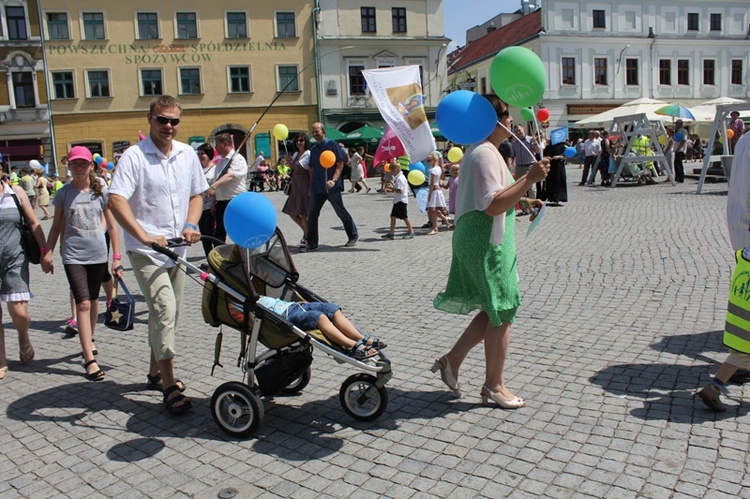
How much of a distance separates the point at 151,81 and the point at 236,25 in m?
6.13

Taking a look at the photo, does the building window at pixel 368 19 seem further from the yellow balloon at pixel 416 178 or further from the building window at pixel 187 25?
the yellow balloon at pixel 416 178

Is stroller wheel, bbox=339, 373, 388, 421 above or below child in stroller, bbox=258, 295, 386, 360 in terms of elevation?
below

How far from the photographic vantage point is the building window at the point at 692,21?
48250 mm

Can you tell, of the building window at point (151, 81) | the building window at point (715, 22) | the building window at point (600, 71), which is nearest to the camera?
the building window at point (151, 81)

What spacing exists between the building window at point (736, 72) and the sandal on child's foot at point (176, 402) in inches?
2155

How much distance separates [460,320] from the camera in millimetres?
6090

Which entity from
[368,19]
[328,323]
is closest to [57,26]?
[368,19]

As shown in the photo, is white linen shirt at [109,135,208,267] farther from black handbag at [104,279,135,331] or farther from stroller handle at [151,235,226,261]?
black handbag at [104,279,135,331]

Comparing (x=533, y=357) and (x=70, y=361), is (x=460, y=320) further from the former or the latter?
(x=70, y=361)

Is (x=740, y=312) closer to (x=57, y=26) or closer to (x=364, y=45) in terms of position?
(x=364, y=45)

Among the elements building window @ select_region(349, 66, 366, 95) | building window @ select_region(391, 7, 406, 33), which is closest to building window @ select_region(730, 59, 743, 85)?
building window @ select_region(391, 7, 406, 33)

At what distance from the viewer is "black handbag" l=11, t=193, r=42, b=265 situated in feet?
17.3

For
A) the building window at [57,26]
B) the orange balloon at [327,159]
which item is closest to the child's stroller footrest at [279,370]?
the orange balloon at [327,159]

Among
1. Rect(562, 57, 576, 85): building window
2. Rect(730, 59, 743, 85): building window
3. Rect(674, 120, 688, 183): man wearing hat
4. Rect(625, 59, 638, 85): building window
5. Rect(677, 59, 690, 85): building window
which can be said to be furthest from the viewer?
Rect(730, 59, 743, 85): building window
